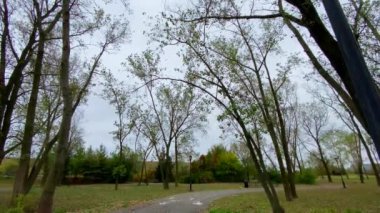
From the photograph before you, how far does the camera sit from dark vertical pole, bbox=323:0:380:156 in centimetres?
A: 326

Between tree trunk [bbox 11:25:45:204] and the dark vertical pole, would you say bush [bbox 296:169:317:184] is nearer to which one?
tree trunk [bbox 11:25:45:204]

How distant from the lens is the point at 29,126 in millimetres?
10883

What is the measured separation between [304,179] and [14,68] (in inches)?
1848

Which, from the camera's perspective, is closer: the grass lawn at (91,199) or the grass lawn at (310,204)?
the grass lawn at (310,204)

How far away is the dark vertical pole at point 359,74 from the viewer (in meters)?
3.26

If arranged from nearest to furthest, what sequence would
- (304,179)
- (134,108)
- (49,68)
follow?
1. (49,68)
2. (134,108)
3. (304,179)

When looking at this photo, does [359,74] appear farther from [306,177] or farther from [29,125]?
[306,177]

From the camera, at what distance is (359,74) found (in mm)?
3365

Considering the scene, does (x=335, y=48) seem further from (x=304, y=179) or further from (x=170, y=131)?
(x=304, y=179)

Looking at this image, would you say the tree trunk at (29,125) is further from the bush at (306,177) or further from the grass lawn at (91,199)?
the bush at (306,177)

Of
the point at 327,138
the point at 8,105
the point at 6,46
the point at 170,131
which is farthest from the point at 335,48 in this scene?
the point at 327,138

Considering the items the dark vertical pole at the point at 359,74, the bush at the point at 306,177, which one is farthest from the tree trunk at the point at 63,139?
the bush at the point at 306,177

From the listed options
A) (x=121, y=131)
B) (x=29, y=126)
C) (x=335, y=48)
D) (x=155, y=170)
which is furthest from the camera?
(x=155, y=170)

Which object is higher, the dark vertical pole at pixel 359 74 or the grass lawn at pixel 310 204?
the dark vertical pole at pixel 359 74
